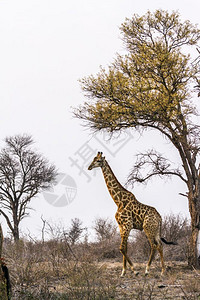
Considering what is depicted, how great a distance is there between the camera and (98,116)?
14734mm

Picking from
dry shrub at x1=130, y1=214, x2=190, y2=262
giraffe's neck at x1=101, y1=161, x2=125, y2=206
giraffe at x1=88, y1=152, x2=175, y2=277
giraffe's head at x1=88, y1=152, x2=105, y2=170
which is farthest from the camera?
dry shrub at x1=130, y1=214, x2=190, y2=262

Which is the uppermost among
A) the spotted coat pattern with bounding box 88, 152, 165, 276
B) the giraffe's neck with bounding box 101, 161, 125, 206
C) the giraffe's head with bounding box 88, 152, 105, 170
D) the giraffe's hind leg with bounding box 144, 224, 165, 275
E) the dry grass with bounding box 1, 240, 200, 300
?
the giraffe's head with bounding box 88, 152, 105, 170

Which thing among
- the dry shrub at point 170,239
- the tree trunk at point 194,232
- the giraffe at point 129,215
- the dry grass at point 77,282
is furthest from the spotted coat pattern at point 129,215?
the dry shrub at point 170,239

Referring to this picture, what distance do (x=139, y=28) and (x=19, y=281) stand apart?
33.0 feet

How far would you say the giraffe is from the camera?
37.5 feet

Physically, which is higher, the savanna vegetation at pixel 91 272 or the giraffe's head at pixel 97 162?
the giraffe's head at pixel 97 162

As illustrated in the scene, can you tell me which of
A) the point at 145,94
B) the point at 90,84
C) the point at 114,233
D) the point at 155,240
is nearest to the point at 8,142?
the point at 114,233

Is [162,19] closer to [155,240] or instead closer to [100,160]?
[100,160]

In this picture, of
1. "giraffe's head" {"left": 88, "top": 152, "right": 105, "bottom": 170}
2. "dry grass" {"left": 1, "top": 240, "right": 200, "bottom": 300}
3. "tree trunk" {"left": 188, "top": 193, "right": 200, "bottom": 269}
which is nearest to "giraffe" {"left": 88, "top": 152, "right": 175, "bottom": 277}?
"giraffe's head" {"left": 88, "top": 152, "right": 105, "bottom": 170}

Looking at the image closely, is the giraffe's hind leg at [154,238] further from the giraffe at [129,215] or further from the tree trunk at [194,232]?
the tree trunk at [194,232]

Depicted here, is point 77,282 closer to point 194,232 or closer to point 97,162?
point 97,162

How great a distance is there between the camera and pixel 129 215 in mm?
11602

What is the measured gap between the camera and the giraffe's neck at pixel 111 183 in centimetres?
1207

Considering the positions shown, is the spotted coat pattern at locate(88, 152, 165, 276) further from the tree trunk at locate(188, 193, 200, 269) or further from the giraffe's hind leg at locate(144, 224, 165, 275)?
the tree trunk at locate(188, 193, 200, 269)
